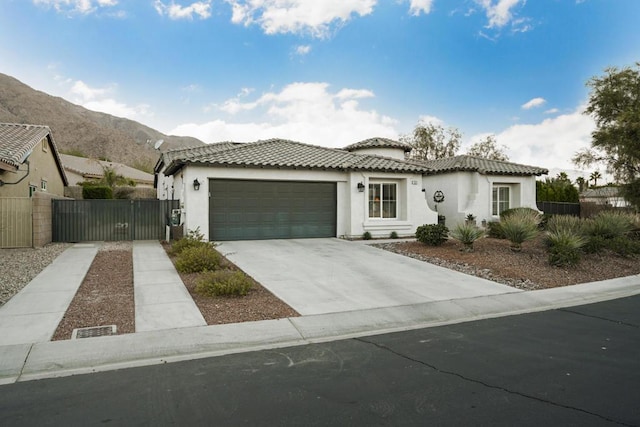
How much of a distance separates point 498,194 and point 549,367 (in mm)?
19020

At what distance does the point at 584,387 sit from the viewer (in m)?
4.09

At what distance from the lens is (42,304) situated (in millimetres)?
7027

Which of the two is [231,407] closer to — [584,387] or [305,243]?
[584,387]

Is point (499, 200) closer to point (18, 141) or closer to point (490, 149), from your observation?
point (18, 141)

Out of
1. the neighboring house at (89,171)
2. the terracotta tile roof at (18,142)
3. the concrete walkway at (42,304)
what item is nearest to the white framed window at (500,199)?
the concrete walkway at (42,304)

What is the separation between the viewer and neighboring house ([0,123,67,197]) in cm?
1555

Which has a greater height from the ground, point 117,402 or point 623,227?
point 623,227

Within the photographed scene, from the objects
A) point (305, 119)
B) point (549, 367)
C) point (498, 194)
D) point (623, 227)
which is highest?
point (305, 119)

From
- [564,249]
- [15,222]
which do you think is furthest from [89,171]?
[564,249]

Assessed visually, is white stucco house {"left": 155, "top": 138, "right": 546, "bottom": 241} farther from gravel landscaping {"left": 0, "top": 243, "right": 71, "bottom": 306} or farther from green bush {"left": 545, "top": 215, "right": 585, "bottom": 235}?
green bush {"left": 545, "top": 215, "right": 585, "bottom": 235}

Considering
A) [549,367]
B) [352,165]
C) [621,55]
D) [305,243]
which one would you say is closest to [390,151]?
[352,165]

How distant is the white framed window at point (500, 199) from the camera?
2175 cm

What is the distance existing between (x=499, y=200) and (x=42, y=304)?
69.3ft

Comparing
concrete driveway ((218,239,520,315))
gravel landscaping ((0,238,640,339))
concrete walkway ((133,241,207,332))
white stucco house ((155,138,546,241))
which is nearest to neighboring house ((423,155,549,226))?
white stucco house ((155,138,546,241))
